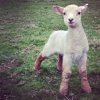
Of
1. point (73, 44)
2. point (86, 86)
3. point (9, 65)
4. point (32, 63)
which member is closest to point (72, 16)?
point (73, 44)

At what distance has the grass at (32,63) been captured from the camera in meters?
4.81

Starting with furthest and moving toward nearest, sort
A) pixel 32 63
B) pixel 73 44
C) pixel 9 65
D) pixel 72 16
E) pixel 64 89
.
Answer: pixel 32 63, pixel 9 65, pixel 64 89, pixel 73 44, pixel 72 16

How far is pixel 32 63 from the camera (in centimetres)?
637

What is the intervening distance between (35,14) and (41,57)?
8.01 m

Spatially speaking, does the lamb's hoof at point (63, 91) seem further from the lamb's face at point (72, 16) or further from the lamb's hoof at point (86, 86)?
the lamb's face at point (72, 16)

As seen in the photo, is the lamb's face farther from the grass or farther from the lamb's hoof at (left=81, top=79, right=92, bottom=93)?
the grass

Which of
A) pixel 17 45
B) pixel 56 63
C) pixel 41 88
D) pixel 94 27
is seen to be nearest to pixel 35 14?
pixel 94 27

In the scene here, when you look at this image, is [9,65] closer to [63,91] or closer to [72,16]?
[63,91]

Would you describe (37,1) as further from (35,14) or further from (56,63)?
(56,63)

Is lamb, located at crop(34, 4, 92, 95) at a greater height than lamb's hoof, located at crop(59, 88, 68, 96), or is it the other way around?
lamb, located at crop(34, 4, 92, 95)

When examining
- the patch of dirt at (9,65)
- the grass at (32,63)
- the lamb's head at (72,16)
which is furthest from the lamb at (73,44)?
the patch of dirt at (9,65)

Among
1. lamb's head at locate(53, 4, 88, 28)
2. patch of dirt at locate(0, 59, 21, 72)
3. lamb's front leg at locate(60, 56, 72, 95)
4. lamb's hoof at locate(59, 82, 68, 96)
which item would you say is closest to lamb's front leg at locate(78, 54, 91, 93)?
lamb's front leg at locate(60, 56, 72, 95)

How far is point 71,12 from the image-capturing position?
4301mm

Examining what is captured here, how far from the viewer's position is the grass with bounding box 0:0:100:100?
4.81 metres
